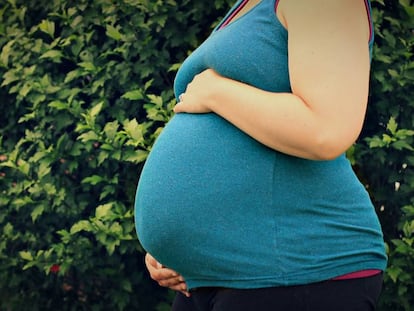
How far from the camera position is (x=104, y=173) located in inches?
136

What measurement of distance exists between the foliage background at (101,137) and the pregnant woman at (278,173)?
1.38m

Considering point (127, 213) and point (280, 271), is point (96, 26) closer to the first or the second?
point (127, 213)

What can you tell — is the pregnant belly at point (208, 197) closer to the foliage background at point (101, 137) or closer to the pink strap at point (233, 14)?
the pink strap at point (233, 14)

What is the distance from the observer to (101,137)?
3.29 metres

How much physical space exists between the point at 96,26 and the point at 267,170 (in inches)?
79.4

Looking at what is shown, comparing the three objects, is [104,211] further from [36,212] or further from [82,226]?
[36,212]

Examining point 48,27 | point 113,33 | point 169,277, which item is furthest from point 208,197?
point 48,27

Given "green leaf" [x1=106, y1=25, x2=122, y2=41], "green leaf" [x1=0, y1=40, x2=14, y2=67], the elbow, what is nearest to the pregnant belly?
the elbow

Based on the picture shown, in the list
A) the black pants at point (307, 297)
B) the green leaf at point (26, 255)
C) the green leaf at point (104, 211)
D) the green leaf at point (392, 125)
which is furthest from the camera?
the green leaf at point (26, 255)

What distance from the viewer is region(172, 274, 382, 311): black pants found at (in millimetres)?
1710

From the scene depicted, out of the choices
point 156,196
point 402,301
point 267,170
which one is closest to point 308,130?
point 267,170

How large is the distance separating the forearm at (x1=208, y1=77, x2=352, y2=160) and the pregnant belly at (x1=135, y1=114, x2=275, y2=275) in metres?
0.07

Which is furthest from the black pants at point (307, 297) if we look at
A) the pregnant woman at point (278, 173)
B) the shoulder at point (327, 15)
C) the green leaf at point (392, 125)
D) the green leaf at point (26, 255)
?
the green leaf at point (26, 255)

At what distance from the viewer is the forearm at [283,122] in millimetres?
1592
